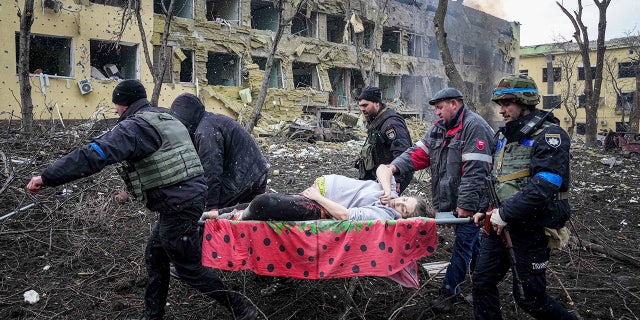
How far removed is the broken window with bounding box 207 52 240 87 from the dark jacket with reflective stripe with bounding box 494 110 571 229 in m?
20.6

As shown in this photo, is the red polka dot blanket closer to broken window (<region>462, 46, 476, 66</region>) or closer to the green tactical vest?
the green tactical vest

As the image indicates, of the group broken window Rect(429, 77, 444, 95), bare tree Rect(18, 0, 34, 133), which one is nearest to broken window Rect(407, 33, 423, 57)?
broken window Rect(429, 77, 444, 95)

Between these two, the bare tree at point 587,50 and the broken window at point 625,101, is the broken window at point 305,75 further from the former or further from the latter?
the broken window at point 625,101

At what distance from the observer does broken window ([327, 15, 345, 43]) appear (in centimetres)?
2831

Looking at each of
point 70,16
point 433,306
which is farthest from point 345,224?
point 70,16

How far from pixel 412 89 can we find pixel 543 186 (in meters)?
30.8

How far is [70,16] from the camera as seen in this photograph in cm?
1659

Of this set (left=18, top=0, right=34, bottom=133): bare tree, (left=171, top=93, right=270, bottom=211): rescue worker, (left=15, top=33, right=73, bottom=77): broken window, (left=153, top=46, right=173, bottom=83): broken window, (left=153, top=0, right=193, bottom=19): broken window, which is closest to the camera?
(left=171, top=93, right=270, bottom=211): rescue worker

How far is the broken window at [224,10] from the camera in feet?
73.6

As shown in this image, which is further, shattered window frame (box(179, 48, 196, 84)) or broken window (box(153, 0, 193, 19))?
broken window (box(153, 0, 193, 19))

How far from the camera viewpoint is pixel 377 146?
4.61 meters

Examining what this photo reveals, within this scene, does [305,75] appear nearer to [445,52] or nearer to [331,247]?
[445,52]

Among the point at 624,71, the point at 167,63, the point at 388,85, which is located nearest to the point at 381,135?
the point at 167,63

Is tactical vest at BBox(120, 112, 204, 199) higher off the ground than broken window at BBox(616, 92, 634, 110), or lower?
lower
